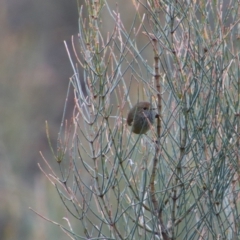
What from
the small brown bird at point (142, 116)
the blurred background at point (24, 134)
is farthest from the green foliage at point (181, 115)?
the blurred background at point (24, 134)

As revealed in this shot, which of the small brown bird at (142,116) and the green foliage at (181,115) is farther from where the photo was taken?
the small brown bird at (142,116)

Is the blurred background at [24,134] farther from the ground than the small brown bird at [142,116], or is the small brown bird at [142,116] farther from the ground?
the blurred background at [24,134]

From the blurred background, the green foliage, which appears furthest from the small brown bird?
the blurred background

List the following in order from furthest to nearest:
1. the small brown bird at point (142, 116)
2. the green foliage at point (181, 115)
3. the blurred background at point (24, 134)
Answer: the blurred background at point (24, 134), the small brown bird at point (142, 116), the green foliage at point (181, 115)

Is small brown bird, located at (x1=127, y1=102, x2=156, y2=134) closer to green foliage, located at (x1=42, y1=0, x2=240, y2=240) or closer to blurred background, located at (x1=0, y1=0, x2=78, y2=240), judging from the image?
green foliage, located at (x1=42, y1=0, x2=240, y2=240)

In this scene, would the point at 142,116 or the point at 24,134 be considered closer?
the point at 142,116

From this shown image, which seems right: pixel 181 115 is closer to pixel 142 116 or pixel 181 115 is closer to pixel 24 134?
pixel 142 116

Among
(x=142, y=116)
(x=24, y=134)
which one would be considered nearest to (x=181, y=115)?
(x=142, y=116)

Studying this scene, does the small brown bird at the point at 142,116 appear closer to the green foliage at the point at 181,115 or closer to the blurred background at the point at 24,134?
the green foliage at the point at 181,115

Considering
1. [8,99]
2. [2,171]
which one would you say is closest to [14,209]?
[2,171]

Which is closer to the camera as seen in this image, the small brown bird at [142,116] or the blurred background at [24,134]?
the small brown bird at [142,116]

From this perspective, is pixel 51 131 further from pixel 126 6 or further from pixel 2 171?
pixel 126 6

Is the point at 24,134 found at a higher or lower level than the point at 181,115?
higher

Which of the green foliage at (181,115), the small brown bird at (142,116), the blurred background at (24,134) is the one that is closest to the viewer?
the green foliage at (181,115)
